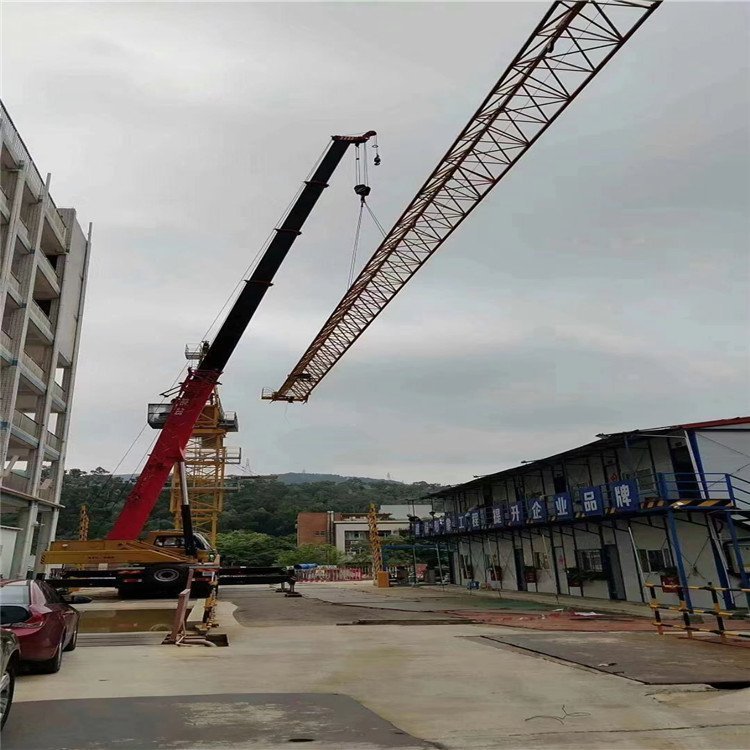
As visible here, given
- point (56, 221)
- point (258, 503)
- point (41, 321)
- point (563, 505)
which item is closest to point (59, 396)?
point (41, 321)

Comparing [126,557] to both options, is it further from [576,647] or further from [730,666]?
[730,666]

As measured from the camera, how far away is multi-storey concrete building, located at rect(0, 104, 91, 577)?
25.8 meters

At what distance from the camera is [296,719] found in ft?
A: 20.3

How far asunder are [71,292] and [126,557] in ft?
63.3

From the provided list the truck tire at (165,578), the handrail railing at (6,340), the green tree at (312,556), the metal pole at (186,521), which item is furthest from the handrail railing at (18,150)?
the green tree at (312,556)

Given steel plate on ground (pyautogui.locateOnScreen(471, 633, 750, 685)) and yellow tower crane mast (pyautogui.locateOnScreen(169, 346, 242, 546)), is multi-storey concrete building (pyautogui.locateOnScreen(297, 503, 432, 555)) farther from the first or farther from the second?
steel plate on ground (pyautogui.locateOnScreen(471, 633, 750, 685))

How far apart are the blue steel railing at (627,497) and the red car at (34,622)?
16667mm

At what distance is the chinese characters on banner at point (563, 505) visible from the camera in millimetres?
23123

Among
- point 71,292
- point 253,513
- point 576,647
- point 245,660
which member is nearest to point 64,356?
point 71,292

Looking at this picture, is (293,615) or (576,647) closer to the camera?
(576,647)

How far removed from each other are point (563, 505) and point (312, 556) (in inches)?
2294

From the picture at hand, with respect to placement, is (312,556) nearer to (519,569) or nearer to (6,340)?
(519,569)

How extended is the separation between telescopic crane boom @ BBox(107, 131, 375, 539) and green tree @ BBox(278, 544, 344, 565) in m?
54.9

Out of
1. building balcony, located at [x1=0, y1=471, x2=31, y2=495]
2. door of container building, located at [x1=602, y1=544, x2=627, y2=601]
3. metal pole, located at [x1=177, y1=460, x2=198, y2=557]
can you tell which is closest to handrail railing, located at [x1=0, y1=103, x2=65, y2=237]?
building balcony, located at [x1=0, y1=471, x2=31, y2=495]
